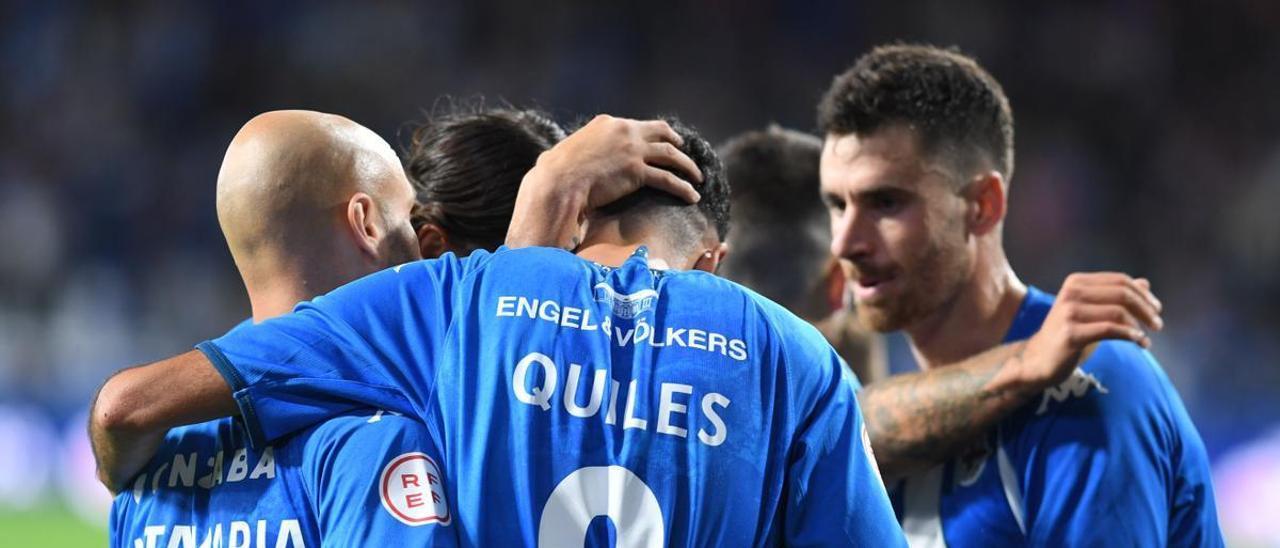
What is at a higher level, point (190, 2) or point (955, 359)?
point (190, 2)

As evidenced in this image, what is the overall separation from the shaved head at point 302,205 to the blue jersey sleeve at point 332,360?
1.50 feet

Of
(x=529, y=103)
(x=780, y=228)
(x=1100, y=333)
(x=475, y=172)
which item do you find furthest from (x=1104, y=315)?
(x=529, y=103)

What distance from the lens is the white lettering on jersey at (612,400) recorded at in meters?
2.58

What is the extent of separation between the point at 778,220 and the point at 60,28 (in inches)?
557

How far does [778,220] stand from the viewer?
5.06m

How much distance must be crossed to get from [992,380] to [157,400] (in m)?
1.80

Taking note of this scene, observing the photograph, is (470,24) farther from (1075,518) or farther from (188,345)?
(1075,518)

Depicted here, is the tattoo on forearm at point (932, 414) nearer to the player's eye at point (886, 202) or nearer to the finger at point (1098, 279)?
the finger at point (1098, 279)

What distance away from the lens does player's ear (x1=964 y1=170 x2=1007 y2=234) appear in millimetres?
3850

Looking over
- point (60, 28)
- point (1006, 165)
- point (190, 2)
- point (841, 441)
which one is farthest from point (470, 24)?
point (841, 441)

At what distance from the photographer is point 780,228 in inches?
199

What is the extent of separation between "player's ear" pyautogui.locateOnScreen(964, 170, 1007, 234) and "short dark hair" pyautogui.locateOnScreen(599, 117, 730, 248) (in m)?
0.85

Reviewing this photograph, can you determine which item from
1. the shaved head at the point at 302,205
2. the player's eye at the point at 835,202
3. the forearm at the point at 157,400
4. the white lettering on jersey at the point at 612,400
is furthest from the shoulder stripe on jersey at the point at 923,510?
the forearm at the point at 157,400

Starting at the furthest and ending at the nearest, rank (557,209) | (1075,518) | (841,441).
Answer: (1075,518) → (557,209) → (841,441)
